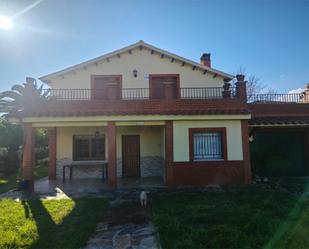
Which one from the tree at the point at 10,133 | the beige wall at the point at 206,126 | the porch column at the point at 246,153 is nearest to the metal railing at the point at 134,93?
the beige wall at the point at 206,126

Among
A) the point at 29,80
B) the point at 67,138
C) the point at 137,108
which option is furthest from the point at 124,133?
the point at 29,80

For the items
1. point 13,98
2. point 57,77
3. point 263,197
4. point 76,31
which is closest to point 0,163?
point 13,98

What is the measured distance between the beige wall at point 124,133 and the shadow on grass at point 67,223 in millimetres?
6082

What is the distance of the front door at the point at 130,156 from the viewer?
16.0m

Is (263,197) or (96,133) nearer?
(263,197)

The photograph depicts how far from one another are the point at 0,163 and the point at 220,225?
19538 mm

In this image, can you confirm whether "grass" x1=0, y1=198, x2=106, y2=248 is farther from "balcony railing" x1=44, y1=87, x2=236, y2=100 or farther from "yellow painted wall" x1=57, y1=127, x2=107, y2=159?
"balcony railing" x1=44, y1=87, x2=236, y2=100

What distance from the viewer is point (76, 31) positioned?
11.1 meters

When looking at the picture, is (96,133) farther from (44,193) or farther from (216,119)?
(216,119)

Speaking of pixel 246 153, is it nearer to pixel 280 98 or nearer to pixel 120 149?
pixel 120 149

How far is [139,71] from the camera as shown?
16703 millimetres

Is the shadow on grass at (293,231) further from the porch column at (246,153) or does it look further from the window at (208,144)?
the window at (208,144)

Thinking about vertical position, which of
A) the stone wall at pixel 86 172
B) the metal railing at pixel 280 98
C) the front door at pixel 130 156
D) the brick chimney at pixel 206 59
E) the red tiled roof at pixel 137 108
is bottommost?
the stone wall at pixel 86 172

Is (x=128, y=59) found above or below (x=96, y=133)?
above
